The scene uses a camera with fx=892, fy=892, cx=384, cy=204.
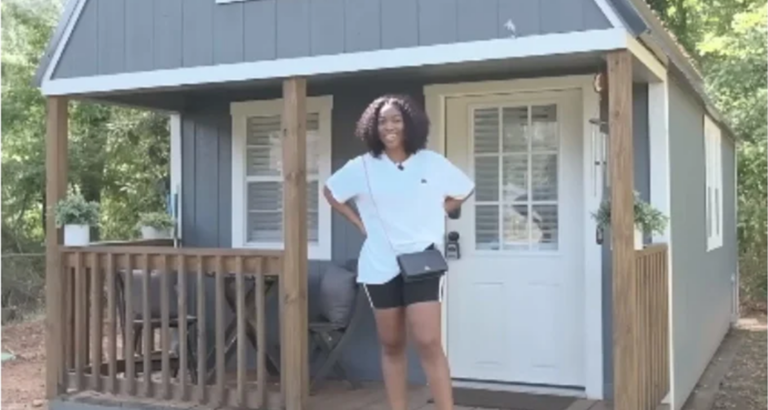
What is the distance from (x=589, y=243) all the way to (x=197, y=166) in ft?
9.77

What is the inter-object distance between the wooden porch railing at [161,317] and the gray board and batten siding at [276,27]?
1172 millimetres

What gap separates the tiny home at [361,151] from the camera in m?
4.61

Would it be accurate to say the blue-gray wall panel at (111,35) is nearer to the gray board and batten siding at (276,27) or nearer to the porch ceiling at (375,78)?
the gray board and batten siding at (276,27)

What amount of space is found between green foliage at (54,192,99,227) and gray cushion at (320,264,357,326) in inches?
61.6

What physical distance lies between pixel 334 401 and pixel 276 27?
7.40ft

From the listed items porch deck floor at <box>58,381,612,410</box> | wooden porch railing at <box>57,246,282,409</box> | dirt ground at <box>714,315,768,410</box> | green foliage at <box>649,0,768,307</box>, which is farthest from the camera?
green foliage at <box>649,0,768,307</box>

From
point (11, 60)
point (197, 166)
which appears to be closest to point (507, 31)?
point (197, 166)

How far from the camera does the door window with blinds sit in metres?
5.69

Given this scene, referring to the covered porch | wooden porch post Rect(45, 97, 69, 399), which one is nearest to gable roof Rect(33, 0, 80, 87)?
the covered porch

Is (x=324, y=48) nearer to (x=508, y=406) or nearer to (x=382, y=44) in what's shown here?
(x=382, y=44)

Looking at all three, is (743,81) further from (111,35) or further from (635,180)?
(111,35)

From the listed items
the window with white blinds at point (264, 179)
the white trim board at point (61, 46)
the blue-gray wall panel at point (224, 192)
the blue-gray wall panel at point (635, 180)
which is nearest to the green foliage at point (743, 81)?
the blue-gray wall panel at point (635, 180)

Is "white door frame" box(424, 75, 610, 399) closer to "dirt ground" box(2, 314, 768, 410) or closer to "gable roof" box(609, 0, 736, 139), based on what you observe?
"gable roof" box(609, 0, 736, 139)

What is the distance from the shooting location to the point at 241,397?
5074 millimetres
